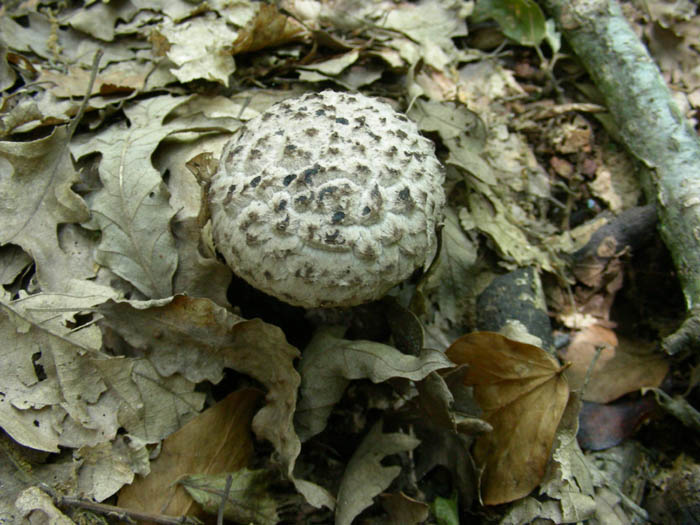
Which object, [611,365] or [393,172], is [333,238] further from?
[611,365]

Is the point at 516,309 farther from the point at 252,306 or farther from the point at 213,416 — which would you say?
the point at 213,416

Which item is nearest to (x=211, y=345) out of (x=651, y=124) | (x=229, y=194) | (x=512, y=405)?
(x=229, y=194)

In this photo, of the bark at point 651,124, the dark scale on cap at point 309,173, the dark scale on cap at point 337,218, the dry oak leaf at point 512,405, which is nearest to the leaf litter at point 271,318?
the dry oak leaf at point 512,405

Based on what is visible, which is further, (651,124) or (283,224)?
(651,124)

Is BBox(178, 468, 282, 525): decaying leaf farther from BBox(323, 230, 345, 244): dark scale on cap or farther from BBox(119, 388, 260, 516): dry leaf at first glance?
BBox(323, 230, 345, 244): dark scale on cap

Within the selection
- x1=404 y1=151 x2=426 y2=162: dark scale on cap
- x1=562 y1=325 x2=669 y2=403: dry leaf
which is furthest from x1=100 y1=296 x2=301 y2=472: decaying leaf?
x1=562 y1=325 x2=669 y2=403: dry leaf
